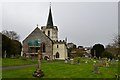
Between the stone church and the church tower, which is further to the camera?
the church tower

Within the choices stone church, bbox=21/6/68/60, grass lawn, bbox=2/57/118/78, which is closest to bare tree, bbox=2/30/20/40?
stone church, bbox=21/6/68/60

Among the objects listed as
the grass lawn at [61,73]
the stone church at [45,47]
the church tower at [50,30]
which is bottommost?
the grass lawn at [61,73]

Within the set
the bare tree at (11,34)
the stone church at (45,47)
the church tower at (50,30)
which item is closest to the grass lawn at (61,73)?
the stone church at (45,47)

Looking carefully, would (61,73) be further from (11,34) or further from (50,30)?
(50,30)

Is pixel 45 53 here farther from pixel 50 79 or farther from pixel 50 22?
pixel 50 79

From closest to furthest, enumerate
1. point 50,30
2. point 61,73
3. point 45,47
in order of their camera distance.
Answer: point 61,73 → point 45,47 → point 50,30

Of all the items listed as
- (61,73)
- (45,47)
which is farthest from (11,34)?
(61,73)

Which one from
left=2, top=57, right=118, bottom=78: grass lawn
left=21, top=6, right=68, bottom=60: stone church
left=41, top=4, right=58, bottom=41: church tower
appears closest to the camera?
left=2, top=57, right=118, bottom=78: grass lawn

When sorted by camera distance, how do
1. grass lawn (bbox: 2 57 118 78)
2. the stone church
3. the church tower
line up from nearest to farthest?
grass lawn (bbox: 2 57 118 78) < the stone church < the church tower

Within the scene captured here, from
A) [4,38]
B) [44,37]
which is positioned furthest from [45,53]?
[4,38]

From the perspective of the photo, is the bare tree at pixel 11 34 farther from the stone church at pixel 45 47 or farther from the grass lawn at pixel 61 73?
the grass lawn at pixel 61 73

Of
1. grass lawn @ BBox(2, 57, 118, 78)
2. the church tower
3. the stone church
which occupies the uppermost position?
the church tower

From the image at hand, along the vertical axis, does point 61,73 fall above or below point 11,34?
below

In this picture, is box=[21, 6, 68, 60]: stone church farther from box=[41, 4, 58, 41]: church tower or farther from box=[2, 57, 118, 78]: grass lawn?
box=[2, 57, 118, 78]: grass lawn
